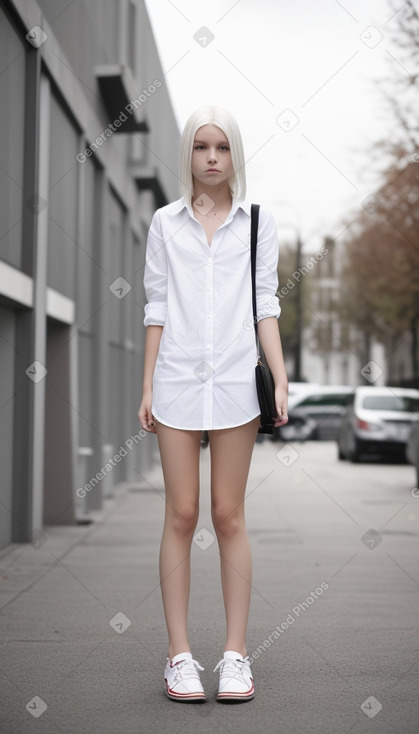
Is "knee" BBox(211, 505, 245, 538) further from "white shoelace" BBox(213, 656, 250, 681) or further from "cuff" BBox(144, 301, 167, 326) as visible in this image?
"cuff" BBox(144, 301, 167, 326)

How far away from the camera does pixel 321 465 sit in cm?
1942

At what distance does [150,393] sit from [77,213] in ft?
22.0

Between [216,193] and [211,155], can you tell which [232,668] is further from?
[211,155]

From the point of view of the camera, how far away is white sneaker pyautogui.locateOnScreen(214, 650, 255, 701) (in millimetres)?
3734

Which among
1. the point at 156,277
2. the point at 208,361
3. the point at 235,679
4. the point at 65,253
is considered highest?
the point at 65,253

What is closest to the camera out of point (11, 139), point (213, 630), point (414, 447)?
point (213, 630)

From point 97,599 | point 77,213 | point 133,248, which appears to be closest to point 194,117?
point 97,599

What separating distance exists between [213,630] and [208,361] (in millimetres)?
1698

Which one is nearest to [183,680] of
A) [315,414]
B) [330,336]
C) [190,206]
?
[190,206]

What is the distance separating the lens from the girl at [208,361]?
3.81 m

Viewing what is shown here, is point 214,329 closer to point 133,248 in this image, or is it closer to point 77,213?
point 77,213

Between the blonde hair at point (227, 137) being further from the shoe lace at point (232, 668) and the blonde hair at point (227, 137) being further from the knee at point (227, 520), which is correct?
the shoe lace at point (232, 668)

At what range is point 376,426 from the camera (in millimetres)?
20031

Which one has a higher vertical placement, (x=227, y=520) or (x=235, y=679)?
(x=227, y=520)
